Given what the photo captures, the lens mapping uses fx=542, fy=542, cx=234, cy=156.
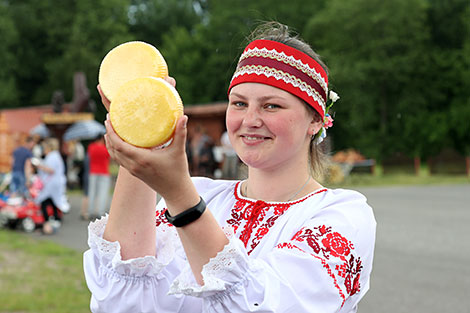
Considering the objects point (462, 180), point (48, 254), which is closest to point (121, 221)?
point (48, 254)

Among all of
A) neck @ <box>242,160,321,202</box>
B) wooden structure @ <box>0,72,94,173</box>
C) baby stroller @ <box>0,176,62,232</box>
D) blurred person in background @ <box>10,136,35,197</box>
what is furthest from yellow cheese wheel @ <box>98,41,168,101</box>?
wooden structure @ <box>0,72,94,173</box>

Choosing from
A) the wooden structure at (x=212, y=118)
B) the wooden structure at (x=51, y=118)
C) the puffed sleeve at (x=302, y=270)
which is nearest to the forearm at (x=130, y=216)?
the puffed sleeve at (x=302, y=270)

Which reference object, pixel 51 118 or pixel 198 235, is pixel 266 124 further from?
pixel 51 118

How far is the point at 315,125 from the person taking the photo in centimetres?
186

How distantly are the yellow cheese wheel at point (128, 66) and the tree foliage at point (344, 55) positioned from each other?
2706cm

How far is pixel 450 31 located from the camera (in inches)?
1473

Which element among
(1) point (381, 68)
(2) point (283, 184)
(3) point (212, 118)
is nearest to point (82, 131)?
(3) point (212, 118)

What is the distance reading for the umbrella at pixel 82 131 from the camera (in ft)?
54.1

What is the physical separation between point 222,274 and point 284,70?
2.33 ft

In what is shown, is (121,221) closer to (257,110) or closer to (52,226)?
(257,110)

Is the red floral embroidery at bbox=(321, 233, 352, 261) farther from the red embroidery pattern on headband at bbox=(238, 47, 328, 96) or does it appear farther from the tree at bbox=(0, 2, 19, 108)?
the tree at bbox=(0, 2, 19, 108)

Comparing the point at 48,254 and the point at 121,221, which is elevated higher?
the point at 121,221

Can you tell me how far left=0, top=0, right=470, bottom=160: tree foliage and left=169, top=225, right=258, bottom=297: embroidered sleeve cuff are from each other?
89.4 feet

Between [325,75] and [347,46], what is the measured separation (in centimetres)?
3657
